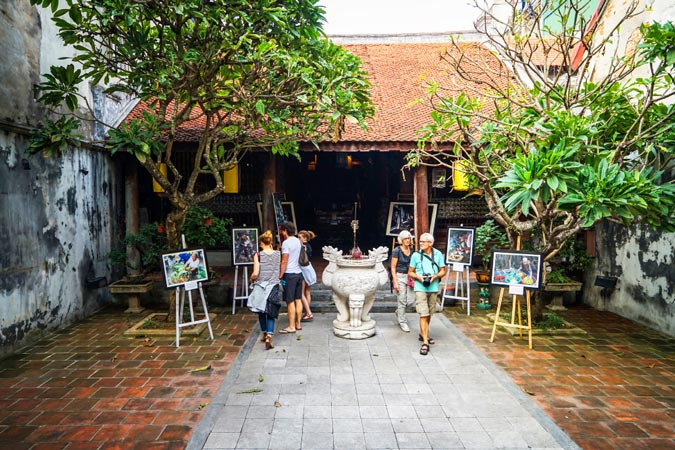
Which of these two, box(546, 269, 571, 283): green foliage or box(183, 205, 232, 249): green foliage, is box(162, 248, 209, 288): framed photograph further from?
box(546, 269, 571, 283): green foliage

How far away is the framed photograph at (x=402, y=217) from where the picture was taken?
33.9 ft

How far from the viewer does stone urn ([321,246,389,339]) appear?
22.5 ft

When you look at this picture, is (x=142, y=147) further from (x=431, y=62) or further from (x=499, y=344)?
(x=431, y=62)

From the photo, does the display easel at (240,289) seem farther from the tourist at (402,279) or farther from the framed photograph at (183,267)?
the tourist at (402,279)

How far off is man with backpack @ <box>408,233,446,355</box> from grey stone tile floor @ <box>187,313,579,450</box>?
1.77 ft

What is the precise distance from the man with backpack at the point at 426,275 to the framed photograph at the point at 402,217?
3.89 m

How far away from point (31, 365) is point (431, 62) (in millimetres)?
12295

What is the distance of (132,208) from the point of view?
383 inches

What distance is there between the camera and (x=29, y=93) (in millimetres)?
6699

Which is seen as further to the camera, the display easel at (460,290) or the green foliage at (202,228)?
the green foliage at (202,228)

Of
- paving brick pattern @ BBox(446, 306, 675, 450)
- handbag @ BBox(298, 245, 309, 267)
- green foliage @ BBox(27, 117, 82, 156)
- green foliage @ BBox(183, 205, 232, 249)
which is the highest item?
green foliage @ BBox(27, 117, 82, 156)

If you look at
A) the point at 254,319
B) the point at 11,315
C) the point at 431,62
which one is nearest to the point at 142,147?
the point at 11,315

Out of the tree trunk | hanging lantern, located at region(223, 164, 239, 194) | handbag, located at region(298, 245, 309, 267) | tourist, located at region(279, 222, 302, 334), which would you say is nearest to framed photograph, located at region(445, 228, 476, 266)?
handbag, located at region(298, 245, 309, 267)

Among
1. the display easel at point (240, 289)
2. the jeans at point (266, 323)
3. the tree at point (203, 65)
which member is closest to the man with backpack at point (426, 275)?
the jeans at point (266, 323)
